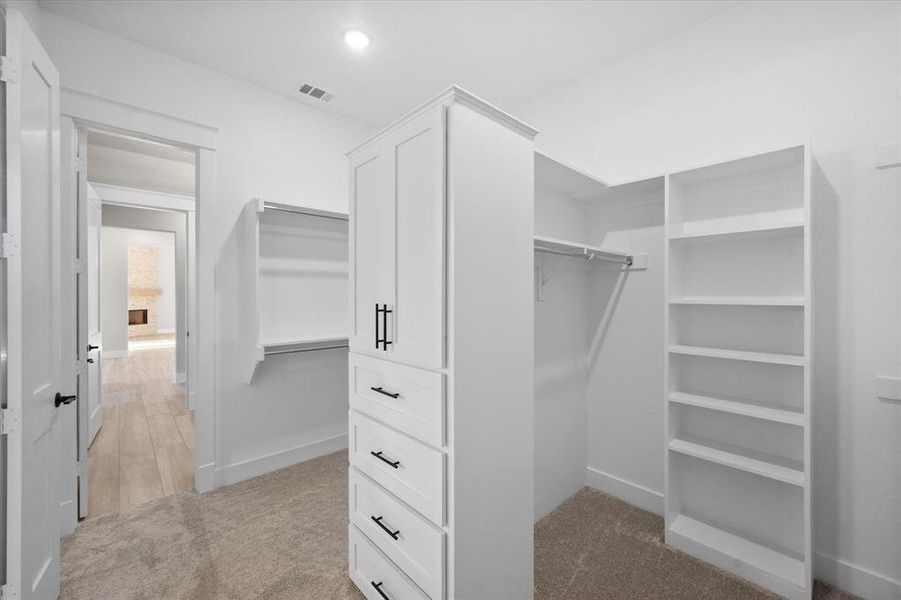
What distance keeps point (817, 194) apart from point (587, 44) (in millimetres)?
1539

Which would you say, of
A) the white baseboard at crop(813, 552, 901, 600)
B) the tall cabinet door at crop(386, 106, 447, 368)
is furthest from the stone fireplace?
the white baseboard at crop(813, 552, 901, 600)

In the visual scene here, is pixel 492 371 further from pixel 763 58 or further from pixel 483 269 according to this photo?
pixel 763 58

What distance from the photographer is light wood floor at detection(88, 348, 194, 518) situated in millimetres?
2645

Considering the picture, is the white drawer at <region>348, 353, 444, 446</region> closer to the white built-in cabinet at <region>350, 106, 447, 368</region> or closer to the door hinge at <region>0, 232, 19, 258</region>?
the white built-in cabinet at <region>350, 106, 447, 368</region>

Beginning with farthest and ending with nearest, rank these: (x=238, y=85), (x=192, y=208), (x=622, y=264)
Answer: (x=192, y=208) < (x=238, y=85) < (x=622, y=264)

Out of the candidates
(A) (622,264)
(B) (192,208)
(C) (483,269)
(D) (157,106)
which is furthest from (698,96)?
(B) (192,208)

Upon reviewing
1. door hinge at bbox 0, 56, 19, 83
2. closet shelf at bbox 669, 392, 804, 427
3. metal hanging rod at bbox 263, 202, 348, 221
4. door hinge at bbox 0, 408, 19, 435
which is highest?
door hinge at bbox 0, 56, 19, 83

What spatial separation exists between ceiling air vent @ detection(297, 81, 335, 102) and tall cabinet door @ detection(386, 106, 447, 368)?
1.84 meters

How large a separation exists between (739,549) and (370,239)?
2.42 meters

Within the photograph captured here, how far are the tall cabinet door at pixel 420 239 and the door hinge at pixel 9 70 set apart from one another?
4.27 feet

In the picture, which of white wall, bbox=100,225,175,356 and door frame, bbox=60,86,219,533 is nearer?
door frame, bbox=60,86,219,533

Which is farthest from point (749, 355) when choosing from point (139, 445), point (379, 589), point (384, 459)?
point (139, 445)

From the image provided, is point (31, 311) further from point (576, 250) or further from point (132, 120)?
point (576, 250)

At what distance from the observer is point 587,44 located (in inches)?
94.3
